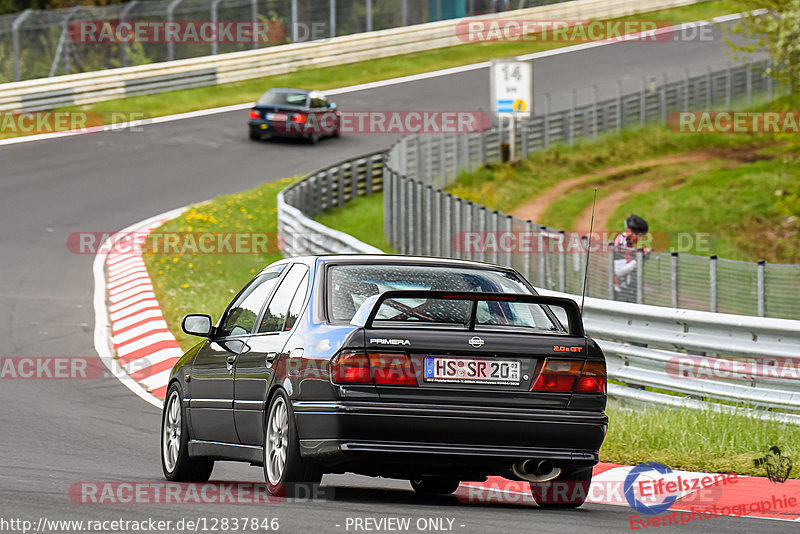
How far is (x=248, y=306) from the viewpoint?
8.84 meters

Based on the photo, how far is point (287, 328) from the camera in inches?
312

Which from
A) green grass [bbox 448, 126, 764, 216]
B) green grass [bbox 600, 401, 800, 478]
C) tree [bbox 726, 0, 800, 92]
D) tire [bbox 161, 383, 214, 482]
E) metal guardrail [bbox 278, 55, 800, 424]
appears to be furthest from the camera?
green grass [bbox 448, 126, 764, 216]

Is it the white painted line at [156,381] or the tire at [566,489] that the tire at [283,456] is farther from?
the white painted line at [156,381]

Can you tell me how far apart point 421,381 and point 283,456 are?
0.88m

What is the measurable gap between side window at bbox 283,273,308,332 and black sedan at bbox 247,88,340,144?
3009cm

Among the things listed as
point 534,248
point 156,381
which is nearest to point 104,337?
point 156,381

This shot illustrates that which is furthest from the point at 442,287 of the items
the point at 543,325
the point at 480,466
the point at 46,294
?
the point at 46,294

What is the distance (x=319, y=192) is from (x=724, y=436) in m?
20.8

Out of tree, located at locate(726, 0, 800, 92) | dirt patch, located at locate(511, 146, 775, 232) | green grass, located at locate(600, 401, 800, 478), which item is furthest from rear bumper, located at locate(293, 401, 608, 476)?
dirt patch, located at locate(511, 146, 775, 232)

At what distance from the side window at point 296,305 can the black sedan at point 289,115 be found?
3009 cm

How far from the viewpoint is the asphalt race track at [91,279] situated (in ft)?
23.7

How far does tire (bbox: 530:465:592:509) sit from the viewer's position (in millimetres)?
7820

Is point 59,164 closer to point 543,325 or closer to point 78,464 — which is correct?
point 78,464

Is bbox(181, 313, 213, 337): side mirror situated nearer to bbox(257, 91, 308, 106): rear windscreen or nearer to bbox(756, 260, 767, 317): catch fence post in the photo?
bbox(756, 260, 767, 317): catch fence post
